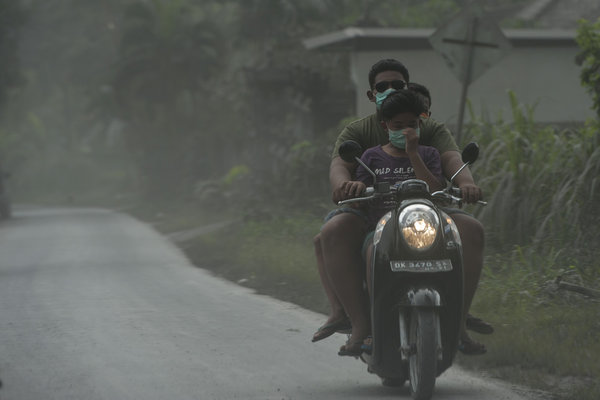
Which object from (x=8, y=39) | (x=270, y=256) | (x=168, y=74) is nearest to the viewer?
(x=270, y=256)

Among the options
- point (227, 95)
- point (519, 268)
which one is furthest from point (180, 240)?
point (227, 95)

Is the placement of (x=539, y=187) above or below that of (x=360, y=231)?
below

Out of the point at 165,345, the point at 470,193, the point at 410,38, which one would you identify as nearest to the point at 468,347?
the point at 470,193

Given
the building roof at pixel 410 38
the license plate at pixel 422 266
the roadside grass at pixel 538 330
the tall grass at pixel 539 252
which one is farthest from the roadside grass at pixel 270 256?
the building roof at pixel 410 38

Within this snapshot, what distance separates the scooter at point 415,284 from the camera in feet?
16.5

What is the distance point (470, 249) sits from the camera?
543cm

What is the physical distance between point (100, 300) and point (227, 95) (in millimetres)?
27872

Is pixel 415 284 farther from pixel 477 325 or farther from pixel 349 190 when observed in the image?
pixel 477 325

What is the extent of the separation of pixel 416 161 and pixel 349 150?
407 millimetres

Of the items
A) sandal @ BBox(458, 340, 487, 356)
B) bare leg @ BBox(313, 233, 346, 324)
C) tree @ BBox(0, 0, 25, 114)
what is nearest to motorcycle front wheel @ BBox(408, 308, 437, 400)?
sandal @ BBox(458, 340, 487, 356)

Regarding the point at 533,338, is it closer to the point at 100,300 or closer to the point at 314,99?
the point at 100,300

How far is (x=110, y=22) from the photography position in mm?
67188

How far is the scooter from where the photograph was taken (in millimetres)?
5043

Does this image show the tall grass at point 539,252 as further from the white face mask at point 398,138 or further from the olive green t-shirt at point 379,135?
the white face mask at point 398,138
